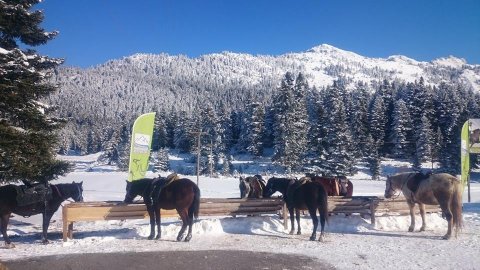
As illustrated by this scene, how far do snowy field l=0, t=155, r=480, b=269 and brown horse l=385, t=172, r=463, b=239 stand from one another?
597 mm

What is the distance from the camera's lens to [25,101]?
13648 mm

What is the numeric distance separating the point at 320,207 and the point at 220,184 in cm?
3307

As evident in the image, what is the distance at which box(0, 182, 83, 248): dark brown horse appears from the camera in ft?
36.7

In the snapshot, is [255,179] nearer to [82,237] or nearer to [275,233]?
[275,233]

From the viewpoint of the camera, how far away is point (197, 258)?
10109 millimetres

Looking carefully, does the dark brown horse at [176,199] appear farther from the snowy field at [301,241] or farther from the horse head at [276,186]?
the horse head at [276,186]

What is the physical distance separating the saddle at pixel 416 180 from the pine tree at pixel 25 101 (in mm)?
11624

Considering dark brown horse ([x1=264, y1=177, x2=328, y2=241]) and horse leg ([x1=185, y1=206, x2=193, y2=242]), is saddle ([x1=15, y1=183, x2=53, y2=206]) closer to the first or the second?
horse leg ([x1=185, y1=206, x2=193, y2=242])

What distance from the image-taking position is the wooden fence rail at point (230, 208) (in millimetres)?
11938

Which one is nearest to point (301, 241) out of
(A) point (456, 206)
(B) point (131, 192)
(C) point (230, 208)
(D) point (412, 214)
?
(C) point (230, 208)

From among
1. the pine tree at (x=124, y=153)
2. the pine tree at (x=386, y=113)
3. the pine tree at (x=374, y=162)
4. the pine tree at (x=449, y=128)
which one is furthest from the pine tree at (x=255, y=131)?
the pine tree at (x=449, y=128)

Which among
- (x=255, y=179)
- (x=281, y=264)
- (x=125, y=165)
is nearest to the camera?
(x=281, y=264)

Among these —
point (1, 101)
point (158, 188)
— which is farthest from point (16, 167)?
point (158, 188)

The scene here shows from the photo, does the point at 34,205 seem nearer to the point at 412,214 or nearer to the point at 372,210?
the point at 372,210
